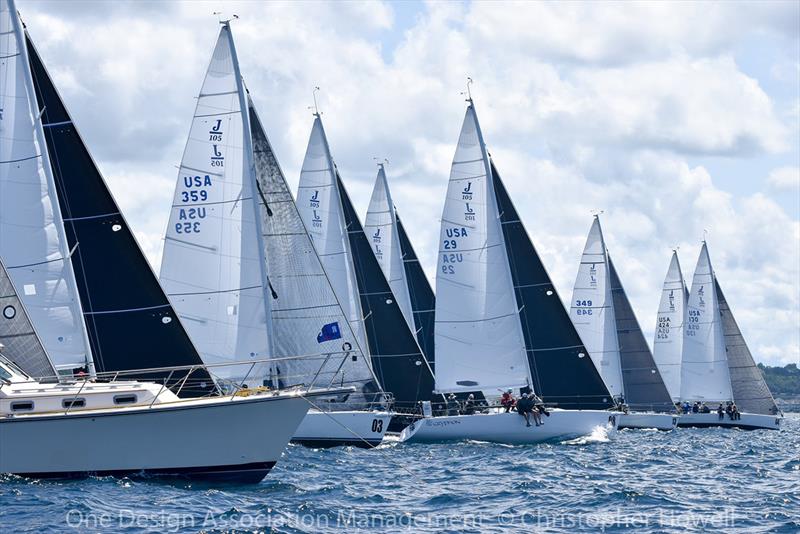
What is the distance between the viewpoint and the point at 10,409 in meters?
22.0

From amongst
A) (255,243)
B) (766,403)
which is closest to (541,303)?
(255,243)

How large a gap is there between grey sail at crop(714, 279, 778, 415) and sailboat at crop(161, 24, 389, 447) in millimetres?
39653

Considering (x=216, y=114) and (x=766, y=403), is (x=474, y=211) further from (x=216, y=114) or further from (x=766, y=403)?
(x=766, y=403)

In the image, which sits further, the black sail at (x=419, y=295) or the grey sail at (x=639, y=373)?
the grey sail at (x=639, y=373)

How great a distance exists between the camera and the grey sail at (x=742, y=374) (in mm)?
68500

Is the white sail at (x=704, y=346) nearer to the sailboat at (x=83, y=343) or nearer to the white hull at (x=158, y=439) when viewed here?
the sailboat at (x=83, y=343)

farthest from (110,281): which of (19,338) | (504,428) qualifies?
(504,428)

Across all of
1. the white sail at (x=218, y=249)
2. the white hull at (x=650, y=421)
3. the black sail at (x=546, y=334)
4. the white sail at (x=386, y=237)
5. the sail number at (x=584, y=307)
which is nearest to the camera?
the white sail at (x=218, y=249)

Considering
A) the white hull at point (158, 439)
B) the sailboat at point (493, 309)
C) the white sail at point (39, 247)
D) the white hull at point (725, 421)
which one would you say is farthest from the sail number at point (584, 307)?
the white hull at point (158, 439)

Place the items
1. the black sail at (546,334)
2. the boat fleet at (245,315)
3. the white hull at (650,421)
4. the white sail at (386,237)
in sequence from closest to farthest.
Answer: the boat fleet at (245,315) → the black sail at (546,334) → the white sail at (386,237) → the white hull at (650,421)

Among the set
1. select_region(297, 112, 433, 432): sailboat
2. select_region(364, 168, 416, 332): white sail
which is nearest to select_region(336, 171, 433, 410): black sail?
select_region(297, 112, 433, 432): sailboat

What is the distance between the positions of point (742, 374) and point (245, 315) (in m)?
43.2

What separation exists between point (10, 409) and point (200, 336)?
1250 cm

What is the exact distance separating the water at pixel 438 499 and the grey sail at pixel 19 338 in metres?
2.79
